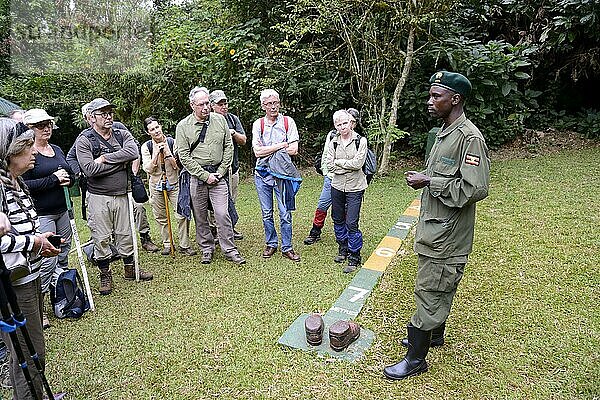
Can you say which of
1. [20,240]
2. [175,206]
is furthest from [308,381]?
[175,206]

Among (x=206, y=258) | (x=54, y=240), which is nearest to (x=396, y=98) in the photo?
(x=206, y=258)

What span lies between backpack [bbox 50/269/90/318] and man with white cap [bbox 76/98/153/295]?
0.37 m

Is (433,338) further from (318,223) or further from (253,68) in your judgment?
(253,68)

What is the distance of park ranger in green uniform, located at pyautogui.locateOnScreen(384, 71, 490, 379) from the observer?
95.7 inches

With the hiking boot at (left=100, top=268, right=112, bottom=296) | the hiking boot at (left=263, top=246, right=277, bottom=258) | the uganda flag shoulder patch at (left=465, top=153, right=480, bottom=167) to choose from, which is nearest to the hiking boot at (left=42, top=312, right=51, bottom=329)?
the hiking boot at (left=100, top=268, right=112, bottom=296)

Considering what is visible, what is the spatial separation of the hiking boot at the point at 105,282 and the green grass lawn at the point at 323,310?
0.09 meters

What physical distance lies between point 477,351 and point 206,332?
6.39ft

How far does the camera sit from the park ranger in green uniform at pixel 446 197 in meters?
2.43

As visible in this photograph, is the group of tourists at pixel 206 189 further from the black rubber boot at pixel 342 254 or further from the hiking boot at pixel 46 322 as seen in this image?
the hiking boot at pixel 46 322

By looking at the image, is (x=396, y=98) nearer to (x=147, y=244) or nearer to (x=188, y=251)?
(x=188, y=251)

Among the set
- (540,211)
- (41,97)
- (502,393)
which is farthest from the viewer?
(41,97)

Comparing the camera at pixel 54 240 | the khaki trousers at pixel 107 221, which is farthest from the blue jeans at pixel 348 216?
the camera at pixel 54 240

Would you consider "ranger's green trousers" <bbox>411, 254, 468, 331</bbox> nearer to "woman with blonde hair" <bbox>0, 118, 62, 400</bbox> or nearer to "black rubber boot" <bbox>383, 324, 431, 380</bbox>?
"black rubber boot" <bbox>383, 324, 431, 380</bbox>

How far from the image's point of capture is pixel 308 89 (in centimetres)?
905
